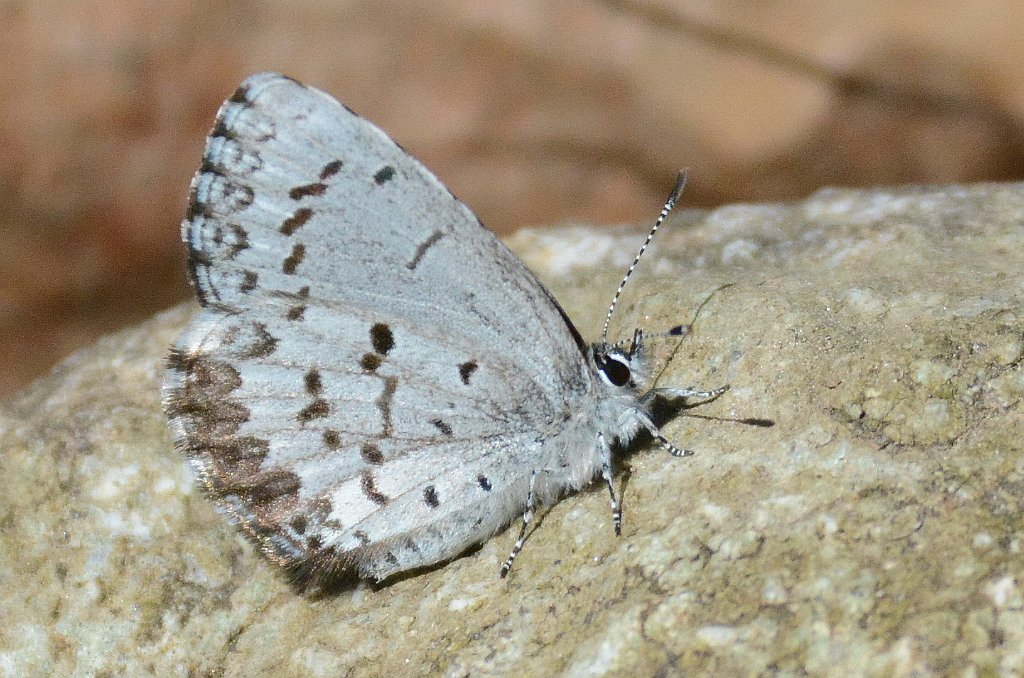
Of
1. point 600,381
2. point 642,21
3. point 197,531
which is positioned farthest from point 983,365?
point 642,21

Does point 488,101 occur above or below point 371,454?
above

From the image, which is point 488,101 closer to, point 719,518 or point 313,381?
point 313,381

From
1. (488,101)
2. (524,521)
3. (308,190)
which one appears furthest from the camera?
(488,101)

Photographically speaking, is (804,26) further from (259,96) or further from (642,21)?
→ (259,96)

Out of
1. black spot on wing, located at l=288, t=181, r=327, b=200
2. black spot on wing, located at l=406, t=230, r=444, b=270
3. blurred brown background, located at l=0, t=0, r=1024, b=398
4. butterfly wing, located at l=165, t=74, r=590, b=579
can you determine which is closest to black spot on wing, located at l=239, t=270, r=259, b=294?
butterfly wing, located at l=165, t=74, r=590, b=579

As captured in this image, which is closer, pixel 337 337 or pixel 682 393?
pixel 337 337

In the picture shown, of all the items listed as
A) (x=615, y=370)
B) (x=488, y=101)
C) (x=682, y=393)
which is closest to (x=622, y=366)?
(x=615, y=370)

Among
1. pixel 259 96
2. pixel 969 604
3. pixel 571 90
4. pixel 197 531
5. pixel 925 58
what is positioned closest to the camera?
pixel 969 604
